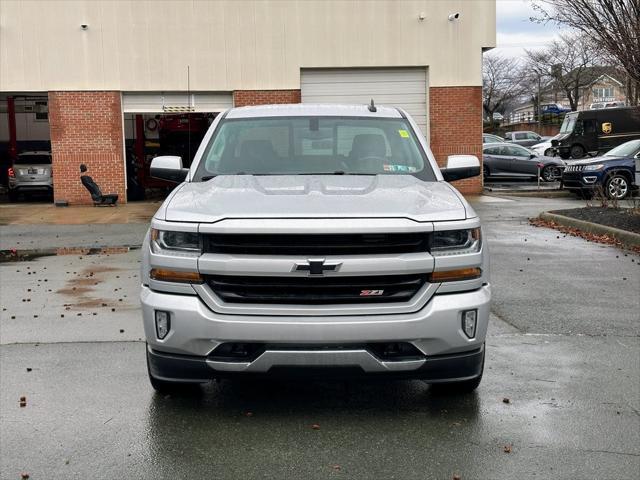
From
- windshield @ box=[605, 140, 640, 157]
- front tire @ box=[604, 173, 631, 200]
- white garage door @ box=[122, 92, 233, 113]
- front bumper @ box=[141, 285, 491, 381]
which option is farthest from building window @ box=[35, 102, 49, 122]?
front bumper @ box=[141, 285, 491, 381]

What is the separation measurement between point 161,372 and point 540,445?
7.16 ft

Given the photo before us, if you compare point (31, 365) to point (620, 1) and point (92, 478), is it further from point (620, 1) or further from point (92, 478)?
point (620, 1)

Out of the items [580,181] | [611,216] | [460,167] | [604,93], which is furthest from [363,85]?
[604,93]

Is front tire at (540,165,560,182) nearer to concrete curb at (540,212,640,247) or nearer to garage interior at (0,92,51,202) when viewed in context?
concrete curb at (540,212,640,247)

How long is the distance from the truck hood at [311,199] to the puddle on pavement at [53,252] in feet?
26.7

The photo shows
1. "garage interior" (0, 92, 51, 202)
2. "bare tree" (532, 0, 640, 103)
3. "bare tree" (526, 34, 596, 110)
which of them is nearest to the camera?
"bare tree" (532, 0, 640, 103)

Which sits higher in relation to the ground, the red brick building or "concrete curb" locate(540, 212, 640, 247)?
the red brick building

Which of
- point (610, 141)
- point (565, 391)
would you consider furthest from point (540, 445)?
point (610, 141)

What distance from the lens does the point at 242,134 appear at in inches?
243

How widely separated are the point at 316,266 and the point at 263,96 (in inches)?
776

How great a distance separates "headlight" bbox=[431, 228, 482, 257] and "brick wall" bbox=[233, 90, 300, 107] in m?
19.3

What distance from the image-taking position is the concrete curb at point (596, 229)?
1252cm

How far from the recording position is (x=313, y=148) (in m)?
6.00

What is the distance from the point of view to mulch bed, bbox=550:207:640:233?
44.8 ft
